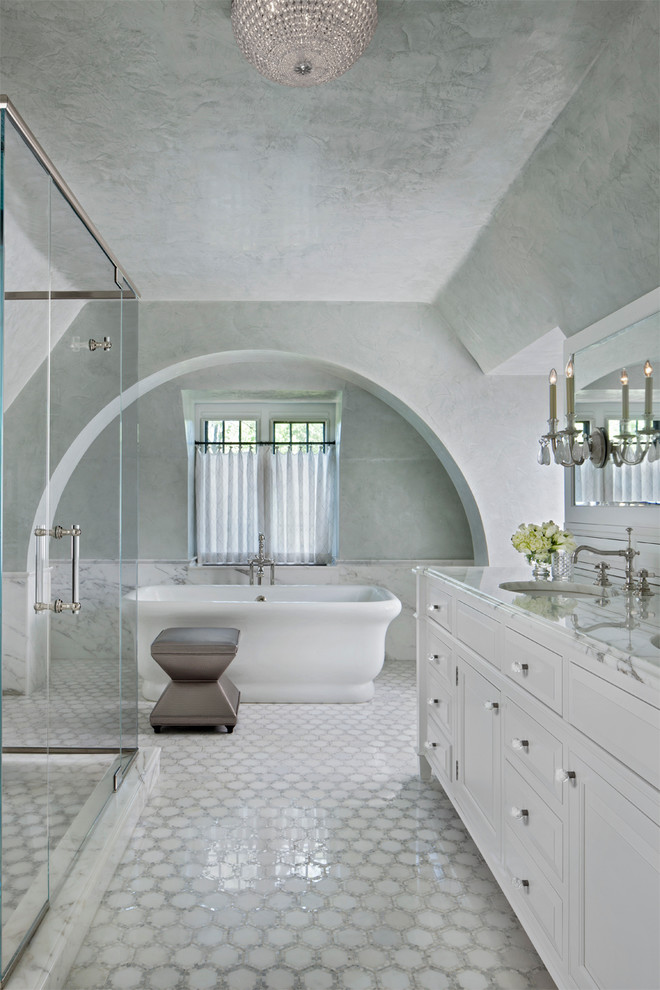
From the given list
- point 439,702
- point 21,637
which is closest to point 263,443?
point 439,702

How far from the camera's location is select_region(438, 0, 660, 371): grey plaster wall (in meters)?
1.82

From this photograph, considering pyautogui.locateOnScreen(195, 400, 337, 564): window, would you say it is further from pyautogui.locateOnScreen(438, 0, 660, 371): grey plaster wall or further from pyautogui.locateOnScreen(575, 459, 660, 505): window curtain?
pyautogui.locateOnScreen(575, 459, 660, 505): window curtain

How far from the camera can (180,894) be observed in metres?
2.02

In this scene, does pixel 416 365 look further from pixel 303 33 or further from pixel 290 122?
pixel 303 33

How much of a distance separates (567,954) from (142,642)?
3191 mm

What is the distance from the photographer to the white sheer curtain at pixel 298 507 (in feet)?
17.5

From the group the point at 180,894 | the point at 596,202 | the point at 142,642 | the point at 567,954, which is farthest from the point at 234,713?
the point at 596,202

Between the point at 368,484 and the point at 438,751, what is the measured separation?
288 cm

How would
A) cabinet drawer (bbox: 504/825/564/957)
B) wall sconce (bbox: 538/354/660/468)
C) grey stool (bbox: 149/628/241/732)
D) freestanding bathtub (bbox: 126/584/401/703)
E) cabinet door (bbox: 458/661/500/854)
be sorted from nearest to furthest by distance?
cabinet drawer (bbox: 504/825/564/957), cabinet door (bbox: 458/661/500/854), wall sconce (bbox: 538/354/660/468), grey stool (bbox: 149/628/241/732), freestanding bathtub (bbox: 126/584/401/703)

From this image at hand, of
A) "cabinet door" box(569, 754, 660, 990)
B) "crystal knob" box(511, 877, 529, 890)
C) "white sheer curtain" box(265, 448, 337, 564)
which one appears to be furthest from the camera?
"white sheer curtain" box(265, 448, 337, 564)

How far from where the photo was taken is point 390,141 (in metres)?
2.39

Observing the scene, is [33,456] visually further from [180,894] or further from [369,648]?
[369,648]

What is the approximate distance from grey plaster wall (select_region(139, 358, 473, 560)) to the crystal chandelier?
3.39m

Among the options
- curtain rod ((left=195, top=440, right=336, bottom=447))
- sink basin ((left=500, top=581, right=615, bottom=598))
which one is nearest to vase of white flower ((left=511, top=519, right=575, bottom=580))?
sink basin ((left=500, top=581, right=615, bottom=598))
